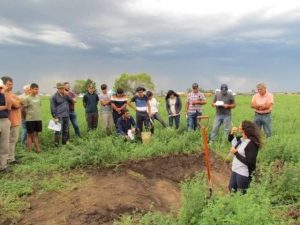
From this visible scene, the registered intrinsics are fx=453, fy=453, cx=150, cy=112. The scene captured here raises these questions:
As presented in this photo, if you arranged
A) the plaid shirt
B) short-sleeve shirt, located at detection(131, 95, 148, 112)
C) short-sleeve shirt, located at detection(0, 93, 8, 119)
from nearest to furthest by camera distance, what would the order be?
1. short-sleeve shirt, located at detection(0, 93, 8, 119)
2. short-sleeve shirt, located at detection(131, 95, 148, 112)
3. the plaid shirt

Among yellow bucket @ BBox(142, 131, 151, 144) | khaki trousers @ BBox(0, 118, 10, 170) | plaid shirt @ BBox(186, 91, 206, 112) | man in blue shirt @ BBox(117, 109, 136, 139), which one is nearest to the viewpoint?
khaki trousers @ BBox(0, 118, 10, 170)

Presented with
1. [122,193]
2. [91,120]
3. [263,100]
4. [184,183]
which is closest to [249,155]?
[184,183]

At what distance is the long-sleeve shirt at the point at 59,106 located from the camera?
12.2 metres

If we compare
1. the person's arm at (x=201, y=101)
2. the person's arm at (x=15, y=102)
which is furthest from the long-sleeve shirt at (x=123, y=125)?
the person's arm at (x=15, y=102)

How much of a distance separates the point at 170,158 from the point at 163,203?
2.90 metres

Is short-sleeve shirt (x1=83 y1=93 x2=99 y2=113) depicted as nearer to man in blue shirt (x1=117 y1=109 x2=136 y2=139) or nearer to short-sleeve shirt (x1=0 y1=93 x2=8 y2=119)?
man in blue shirt (x1=117 y1=109 x2=136 y2=139)

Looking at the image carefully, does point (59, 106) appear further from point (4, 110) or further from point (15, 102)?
point (4, 110)

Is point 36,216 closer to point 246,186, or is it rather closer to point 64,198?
point 64,198

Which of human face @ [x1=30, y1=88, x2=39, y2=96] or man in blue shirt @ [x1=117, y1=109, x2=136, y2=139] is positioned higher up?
human face @ [x1=30, y1=88, x2=39, y2=96]

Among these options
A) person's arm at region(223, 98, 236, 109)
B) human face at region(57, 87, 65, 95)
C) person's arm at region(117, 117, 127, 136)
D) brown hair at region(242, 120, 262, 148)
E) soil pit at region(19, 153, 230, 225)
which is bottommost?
soil pit at region(19, 153, 230, 225)

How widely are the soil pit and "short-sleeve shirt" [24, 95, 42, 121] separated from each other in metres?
2.64

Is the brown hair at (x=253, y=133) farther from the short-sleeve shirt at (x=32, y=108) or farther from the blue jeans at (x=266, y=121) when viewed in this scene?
the short-sleeve shirt at (x=32, y=108)

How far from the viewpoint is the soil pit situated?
7.30 m

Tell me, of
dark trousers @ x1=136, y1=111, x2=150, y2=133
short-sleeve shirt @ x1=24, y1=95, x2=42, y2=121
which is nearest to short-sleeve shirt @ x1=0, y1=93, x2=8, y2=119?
short-sleeve shirt @ x1=24, y1=95, x2=42, y2=121
